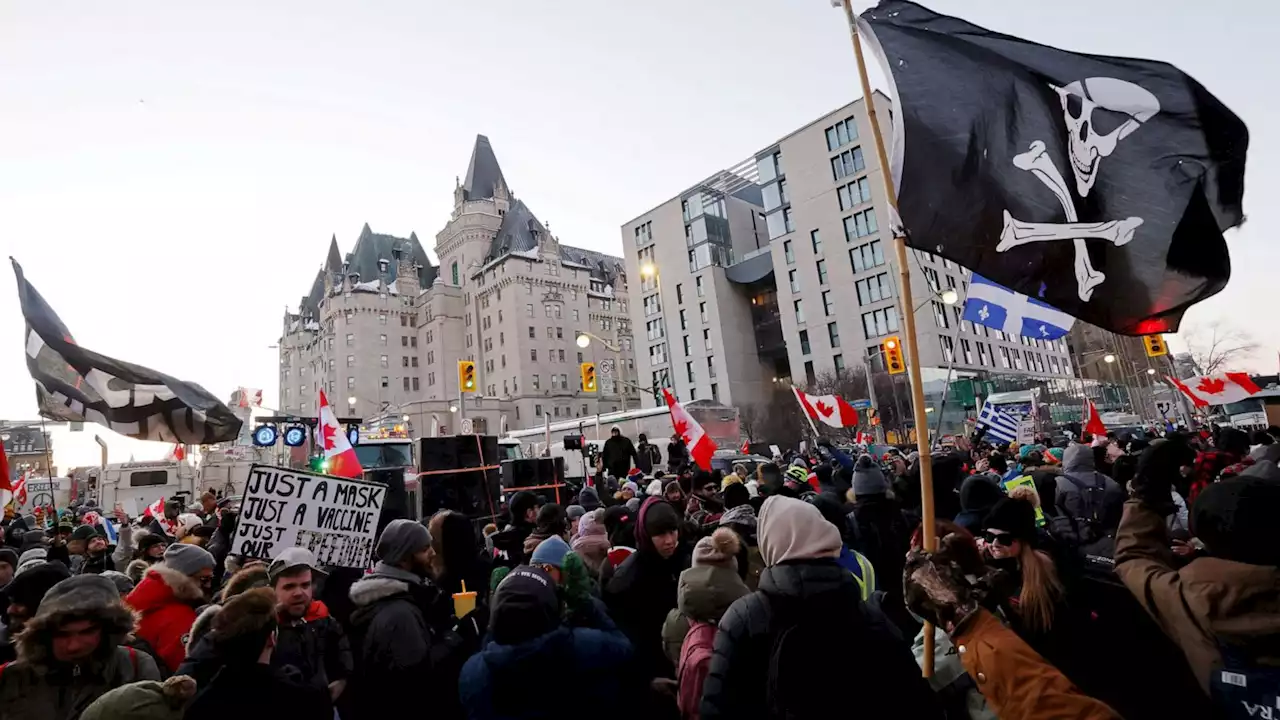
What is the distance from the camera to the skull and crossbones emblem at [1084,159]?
4.02 m

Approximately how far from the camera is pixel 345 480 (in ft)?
18.8

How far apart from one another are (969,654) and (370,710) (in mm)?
3192

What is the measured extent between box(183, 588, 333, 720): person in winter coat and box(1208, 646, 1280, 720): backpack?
352 centimetres

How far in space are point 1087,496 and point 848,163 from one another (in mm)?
65497

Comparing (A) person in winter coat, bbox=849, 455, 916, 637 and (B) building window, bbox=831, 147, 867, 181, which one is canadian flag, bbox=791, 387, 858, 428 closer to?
(A) person in winter coat, bbox=849, 455, 916, 637

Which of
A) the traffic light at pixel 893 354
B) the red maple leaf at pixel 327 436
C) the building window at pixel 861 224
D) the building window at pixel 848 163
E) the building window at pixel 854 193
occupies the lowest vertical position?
the red maple leaf at pixel 327 436

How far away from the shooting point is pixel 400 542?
4164 mm

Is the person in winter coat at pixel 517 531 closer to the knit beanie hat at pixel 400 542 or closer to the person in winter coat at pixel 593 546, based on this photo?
the person in winter coat at pixel 593 546

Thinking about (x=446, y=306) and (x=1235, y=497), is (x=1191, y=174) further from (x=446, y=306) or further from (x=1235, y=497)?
(x=446, y=306)

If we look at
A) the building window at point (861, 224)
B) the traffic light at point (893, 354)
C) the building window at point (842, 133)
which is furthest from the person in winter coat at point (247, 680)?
the building window at point (842, 133)

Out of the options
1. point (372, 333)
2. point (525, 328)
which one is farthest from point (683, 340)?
point (372, 333)

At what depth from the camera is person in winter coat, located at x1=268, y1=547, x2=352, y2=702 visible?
3.72 meters

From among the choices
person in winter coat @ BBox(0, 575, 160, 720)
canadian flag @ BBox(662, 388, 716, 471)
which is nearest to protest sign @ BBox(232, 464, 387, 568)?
person in winter coat @ BBox(0, 575, 160, 720)

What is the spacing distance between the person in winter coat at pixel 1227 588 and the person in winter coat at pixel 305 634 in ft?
13.7
